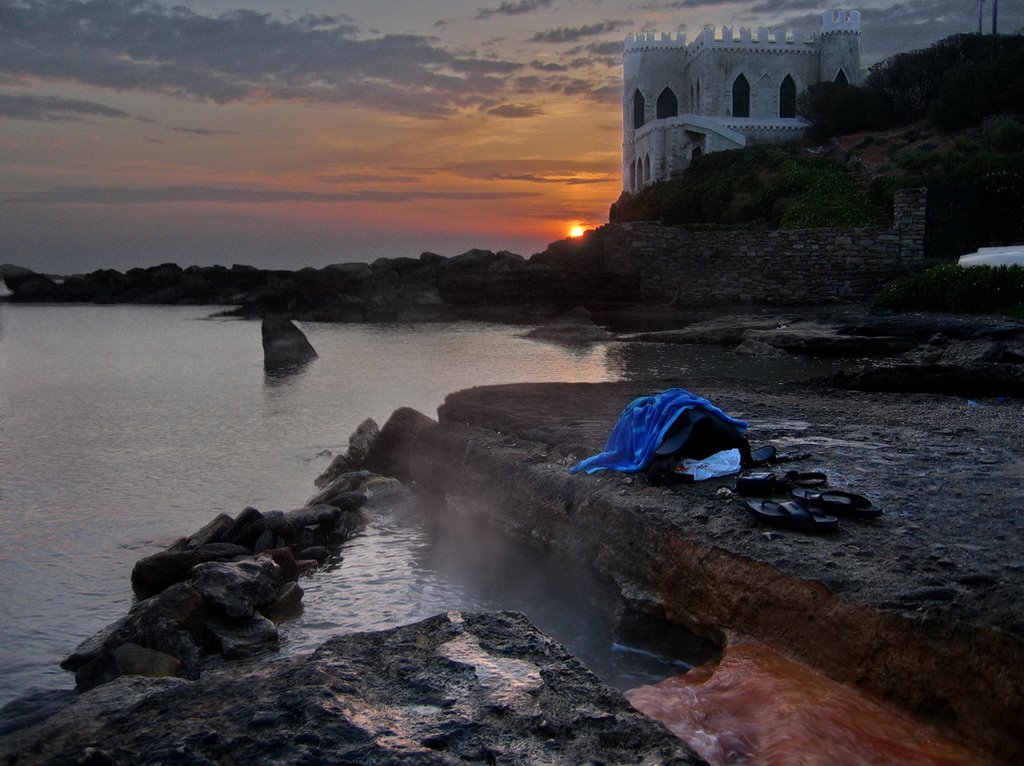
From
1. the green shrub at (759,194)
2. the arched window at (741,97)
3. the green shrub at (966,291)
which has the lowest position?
the green shrub at (966,291)

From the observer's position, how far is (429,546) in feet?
23.0

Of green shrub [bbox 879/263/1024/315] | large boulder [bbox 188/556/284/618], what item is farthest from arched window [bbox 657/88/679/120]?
large boulder [bbox 188/556/284/618]

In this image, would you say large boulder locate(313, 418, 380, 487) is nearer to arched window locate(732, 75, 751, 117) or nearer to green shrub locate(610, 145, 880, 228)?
green shrub locate(610, 145, 880, 228)

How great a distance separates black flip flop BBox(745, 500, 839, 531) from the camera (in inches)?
181

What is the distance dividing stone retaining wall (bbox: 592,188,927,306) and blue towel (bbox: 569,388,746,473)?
22.3 meters

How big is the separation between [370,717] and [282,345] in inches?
757

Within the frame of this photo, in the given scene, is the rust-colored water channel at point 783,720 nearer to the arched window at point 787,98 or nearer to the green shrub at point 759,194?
the green shrub at point 759,194

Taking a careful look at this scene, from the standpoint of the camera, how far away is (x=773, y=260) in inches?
1115

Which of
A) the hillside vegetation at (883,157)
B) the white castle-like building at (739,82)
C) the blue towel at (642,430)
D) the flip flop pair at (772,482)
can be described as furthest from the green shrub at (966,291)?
the white castle-like building at (739,82)

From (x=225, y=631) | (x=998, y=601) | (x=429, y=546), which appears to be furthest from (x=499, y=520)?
(x=998, y=601)

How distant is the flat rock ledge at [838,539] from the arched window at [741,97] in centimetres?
3889

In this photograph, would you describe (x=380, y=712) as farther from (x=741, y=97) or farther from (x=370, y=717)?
(x=741, y=97)

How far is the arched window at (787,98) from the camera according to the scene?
44.9 metres

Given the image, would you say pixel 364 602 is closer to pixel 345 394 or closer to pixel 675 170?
pixel 345 394
